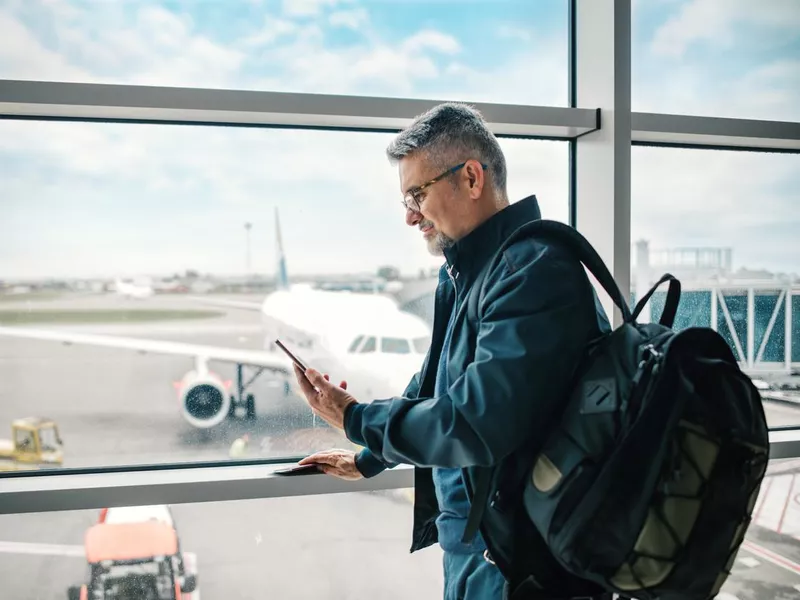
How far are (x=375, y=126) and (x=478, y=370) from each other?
0.97 m

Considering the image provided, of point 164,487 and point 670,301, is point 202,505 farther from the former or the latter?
point 670,301

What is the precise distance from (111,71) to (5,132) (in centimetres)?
31

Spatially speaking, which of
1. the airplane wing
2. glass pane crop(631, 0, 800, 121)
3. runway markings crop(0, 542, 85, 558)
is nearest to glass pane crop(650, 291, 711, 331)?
glass pane crop(631, 0, 800, 121)

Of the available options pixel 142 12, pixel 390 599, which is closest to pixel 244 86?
pixel 142 12

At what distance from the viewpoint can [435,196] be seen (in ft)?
3.67

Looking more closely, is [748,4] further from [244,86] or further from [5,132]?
[5,132]

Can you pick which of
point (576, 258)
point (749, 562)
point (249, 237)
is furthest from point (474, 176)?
point (749, 562)

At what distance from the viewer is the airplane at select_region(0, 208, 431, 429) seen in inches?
65.9

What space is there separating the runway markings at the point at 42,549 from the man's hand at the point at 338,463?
2.29 feet

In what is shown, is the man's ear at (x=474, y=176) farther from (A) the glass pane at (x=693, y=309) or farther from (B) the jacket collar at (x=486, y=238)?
(A) the glass pane at (x=693, y=309)

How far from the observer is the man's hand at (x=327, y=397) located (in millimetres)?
1103

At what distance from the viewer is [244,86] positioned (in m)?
1.66

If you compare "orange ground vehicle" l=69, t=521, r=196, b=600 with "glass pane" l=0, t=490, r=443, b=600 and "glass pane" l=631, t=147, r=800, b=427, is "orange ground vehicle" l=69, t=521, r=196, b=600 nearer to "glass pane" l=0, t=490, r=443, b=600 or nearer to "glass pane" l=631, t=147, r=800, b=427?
"glass pane" l=0, t=490, r=443, b=600

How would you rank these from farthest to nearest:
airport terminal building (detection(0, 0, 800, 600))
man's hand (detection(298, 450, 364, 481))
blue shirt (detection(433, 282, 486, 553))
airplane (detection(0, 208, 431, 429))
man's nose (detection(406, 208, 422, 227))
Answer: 1. airplane (detection(0, 208, 431, 429))
2. airport terminal building (detection(0, 0, 800, 600))
3. man's hand (detection(298, 450, 364, 481))
4. man's nose (detection(406, 208, 422, 227))
5. blue shirt (detection(433, 282, 486, 553))
